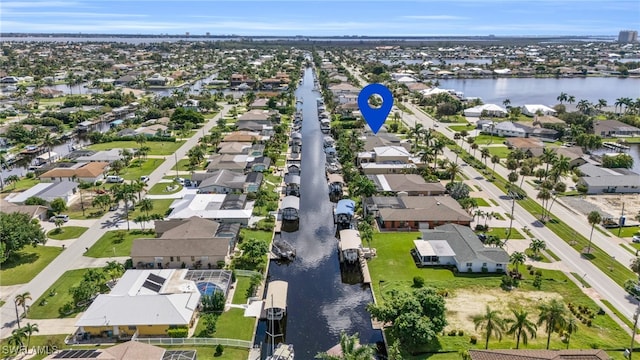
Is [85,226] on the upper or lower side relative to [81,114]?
lower

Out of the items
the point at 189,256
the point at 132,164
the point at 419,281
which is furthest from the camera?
the point at 132,164

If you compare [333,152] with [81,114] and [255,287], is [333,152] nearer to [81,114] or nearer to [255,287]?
[255,287]

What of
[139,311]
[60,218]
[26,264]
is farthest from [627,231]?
[60,218]

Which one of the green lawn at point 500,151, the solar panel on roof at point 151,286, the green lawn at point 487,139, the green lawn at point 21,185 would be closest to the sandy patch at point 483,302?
the solar panel on roof at point 151,286

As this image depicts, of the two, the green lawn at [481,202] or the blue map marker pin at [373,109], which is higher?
the blue map marker pin at [373,109]

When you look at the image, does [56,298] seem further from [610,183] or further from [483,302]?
[610,183]

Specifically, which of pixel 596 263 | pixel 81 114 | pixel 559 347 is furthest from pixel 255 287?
pixel 81 114

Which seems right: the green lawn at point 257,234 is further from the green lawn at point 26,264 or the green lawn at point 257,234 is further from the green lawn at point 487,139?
the green lawn at point 487,139
